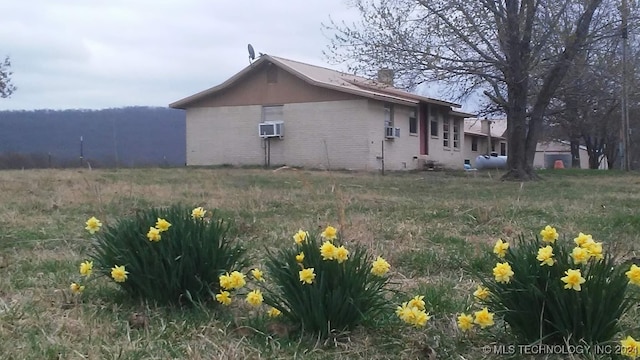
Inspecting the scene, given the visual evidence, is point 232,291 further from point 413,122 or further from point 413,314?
point 413,122

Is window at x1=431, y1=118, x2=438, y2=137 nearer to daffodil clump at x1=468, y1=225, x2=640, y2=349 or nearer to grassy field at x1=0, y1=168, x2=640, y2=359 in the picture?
grassy field at x1=0, y1=168, x2=640, y2=359

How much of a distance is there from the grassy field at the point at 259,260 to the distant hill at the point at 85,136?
1186 cm

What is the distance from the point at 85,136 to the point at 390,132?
10718 mm

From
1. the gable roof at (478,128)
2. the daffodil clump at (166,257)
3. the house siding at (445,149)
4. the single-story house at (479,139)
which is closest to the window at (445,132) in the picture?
the house siding at (445,149)

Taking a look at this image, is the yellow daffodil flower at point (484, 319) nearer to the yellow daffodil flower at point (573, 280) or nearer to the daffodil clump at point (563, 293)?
the daffodil clump at point (563, 293)

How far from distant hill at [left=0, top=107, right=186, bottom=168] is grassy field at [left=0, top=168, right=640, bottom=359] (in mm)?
11860

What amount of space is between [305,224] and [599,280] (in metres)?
4.15

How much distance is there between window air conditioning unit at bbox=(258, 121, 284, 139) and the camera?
25.2 metres

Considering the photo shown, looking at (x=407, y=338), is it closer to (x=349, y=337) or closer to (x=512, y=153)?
(x=349, y=337)

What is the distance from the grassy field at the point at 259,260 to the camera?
9.60 feet

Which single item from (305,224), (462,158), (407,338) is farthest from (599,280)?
(462,158)

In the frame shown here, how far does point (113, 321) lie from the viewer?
3309 millimetres

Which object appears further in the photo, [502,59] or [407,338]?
[502,59]

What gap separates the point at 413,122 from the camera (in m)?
28.2
